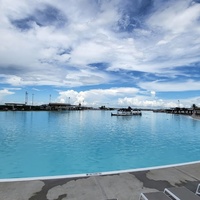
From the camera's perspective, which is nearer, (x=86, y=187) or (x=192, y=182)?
(x=86, y=187)

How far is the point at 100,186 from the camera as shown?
430 cm

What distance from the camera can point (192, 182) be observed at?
15.1 feet

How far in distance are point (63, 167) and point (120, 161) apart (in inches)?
132

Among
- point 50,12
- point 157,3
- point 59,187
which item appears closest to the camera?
point 59,187

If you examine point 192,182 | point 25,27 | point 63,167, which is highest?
point 25,27

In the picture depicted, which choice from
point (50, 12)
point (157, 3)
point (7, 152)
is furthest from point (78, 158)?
point (157, 3)

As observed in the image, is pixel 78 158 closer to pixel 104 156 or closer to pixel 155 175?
pixel 104 156

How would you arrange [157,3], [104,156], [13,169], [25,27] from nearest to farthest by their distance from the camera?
[13,169] < [157,3] < [104,156] < [25,27]

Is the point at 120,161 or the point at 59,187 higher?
the point at 59,187

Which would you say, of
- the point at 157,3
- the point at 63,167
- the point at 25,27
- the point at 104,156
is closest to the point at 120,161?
the point at 104,156

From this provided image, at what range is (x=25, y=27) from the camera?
515 inches

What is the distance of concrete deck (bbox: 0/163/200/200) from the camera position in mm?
3812

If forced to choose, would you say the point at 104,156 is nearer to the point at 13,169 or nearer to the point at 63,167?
the point at 63,167

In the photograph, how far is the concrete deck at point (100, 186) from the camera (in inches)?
150
